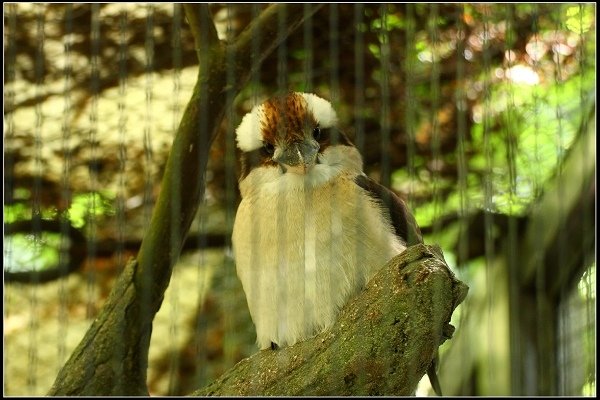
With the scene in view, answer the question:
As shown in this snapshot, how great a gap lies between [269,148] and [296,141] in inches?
4.7

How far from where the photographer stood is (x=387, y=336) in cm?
196

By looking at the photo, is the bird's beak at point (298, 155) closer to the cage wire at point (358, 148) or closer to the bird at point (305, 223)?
the bird at point (305, 223)

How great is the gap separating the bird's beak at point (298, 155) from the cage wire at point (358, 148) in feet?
1.15

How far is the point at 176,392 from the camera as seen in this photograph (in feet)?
11.5

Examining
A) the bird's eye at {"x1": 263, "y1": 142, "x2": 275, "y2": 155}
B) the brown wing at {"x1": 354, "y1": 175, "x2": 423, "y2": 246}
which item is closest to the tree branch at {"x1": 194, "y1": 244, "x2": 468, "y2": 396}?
the brown wing at {"x1": 354, "y1": 175, "x2": 423, "y2": 246}

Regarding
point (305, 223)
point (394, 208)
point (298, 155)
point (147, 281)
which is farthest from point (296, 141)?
point (147, 281)

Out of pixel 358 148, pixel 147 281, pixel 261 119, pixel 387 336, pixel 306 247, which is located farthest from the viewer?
pixel 358 148

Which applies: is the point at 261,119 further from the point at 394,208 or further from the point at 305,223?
the point at 394,208

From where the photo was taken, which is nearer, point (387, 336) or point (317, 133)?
point (387, 336)

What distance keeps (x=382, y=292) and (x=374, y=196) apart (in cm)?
55

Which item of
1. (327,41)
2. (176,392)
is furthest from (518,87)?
(176,392)

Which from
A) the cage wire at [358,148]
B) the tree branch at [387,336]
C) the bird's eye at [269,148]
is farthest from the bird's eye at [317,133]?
the tree branch at [387,336]

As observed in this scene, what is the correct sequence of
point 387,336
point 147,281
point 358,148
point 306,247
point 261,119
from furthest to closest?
1. point 358,148
2. point 147,281
3. point 261,119
4. point 306,247
5. point 387,336

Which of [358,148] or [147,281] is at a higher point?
[358,148]
